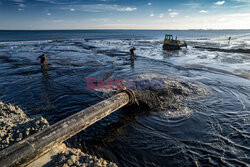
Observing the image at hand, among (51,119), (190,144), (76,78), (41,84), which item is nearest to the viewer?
(190,144)

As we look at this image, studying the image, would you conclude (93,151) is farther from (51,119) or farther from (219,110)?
(219,110)

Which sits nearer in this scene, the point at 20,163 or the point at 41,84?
the point at 20,163

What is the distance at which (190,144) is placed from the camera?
427cm

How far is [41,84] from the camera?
9.23 meters

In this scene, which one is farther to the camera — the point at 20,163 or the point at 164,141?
the point at 164,141

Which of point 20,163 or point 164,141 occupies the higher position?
point 20,163

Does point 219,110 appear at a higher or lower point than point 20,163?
lower

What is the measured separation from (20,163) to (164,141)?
3.70 metres

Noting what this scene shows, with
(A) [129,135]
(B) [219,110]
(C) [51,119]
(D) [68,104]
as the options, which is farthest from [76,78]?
(B) [219,110]

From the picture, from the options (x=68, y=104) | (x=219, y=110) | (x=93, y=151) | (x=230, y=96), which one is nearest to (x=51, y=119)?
(x=68, y=104)

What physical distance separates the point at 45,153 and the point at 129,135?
8.17ft

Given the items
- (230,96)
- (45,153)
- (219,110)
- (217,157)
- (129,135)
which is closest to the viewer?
(45,153)

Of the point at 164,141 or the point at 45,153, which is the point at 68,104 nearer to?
the point at 45,153

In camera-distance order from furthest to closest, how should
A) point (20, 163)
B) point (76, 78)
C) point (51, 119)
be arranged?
point (76, 78), point (51, 119), point (20, 163)
